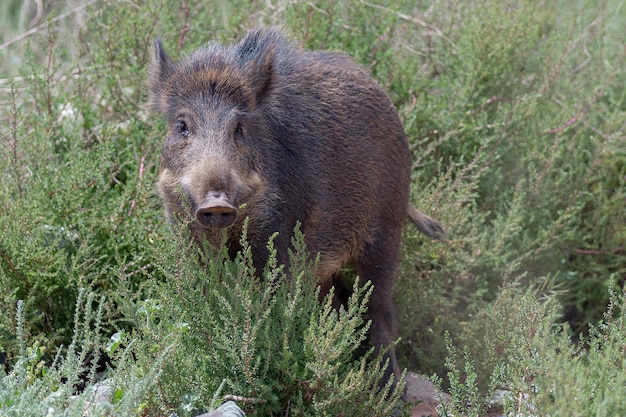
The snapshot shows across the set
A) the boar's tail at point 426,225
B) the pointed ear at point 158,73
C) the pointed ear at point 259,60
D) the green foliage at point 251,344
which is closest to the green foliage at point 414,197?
the green foliage at point 251,344

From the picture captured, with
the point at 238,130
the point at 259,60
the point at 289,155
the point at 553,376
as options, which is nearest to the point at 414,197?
the point at 289,155

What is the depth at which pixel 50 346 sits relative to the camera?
4.26 m

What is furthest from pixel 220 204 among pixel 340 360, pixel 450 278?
pixel 450 278

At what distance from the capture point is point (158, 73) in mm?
4199

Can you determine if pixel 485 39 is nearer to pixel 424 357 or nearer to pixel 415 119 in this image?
pixel 415 119

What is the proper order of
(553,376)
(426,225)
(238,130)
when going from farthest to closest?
1. (426,225)
2. (238,130)
3. (553,376)

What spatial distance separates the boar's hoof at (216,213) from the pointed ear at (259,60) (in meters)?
0.89

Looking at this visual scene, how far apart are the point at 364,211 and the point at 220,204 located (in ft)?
4.53

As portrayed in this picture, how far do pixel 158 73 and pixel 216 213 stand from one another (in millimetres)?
1156

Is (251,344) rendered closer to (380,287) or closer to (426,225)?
(380,287)

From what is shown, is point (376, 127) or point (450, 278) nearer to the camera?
point (376, 127)

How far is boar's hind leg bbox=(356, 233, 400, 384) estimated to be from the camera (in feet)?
15.1

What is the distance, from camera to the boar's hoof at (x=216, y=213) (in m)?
3.30

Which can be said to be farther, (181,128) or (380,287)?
(380,287)
